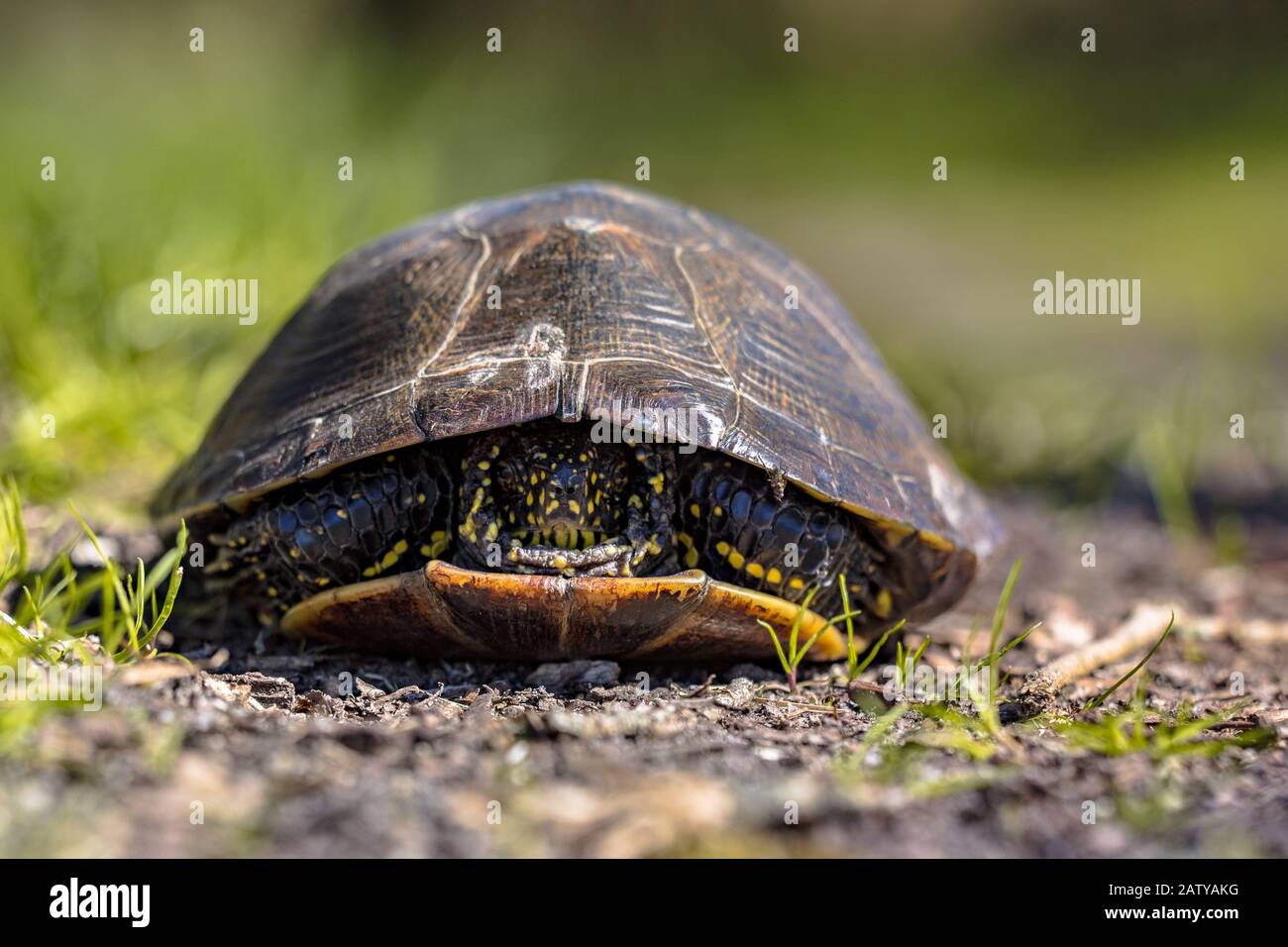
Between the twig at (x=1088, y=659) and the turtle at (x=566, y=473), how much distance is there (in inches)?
16.6

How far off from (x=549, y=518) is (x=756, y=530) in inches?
21.5

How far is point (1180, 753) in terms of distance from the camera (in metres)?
2.41

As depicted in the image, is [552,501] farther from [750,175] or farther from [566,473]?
[750,175]

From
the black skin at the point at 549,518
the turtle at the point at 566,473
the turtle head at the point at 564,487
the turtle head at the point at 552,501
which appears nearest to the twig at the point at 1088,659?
the turtle at the point at 566,473

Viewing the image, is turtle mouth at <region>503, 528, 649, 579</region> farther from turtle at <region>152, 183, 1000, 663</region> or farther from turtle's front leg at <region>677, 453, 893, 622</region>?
turtle's front leg at <region>677, 453, 893, 622</region>

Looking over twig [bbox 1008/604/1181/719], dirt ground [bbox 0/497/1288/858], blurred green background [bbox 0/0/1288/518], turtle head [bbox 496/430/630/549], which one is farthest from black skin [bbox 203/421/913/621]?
blurred green background [bbox 0/0/1288/518]

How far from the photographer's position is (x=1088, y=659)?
341cm

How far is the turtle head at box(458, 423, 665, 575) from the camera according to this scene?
2922mm

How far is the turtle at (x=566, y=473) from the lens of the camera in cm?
289

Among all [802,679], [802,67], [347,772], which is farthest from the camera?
[802,67]

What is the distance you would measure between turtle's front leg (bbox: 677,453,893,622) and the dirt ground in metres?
0.28
